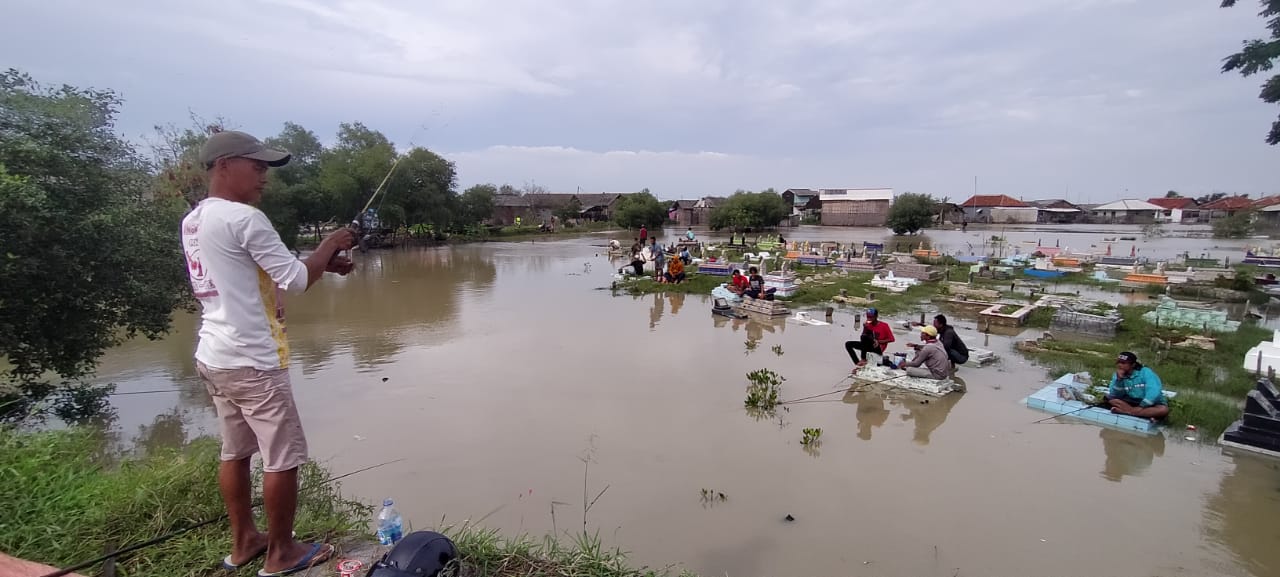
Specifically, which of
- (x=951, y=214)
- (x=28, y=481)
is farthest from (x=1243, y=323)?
(x=951, y=214)

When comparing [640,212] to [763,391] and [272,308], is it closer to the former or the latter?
[763,391]

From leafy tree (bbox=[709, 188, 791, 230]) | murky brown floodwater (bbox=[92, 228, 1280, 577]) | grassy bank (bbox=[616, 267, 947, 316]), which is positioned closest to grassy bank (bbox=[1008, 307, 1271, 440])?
murky brown floodwater (bbox=[92, 228, 1280, 577])

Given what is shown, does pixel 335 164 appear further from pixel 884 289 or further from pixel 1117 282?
pixel 1117 282

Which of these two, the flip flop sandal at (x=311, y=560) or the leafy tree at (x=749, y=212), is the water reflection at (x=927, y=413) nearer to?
the flip flop sandal at (x=311, y=560)

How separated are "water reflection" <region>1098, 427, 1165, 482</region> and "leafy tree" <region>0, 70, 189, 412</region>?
32.9 ft

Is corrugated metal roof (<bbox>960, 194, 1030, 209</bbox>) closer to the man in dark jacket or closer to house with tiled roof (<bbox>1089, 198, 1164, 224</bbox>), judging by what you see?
house with tiled roof (<bbox>1089, 198, 1164, 224</bbox>)

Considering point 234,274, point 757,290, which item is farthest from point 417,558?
point 757,290

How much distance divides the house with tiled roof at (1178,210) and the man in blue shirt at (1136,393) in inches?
3004

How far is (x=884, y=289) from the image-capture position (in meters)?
16.4

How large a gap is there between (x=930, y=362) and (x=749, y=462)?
344 cm

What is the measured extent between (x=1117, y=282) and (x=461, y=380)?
19063 millimetres

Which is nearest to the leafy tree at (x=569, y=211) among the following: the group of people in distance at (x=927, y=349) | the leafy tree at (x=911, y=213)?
the leafy tree at (x=911, y=213)

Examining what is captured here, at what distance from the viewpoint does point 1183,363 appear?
8875 millimetres

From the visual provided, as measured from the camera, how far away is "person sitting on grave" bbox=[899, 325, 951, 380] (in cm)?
785
